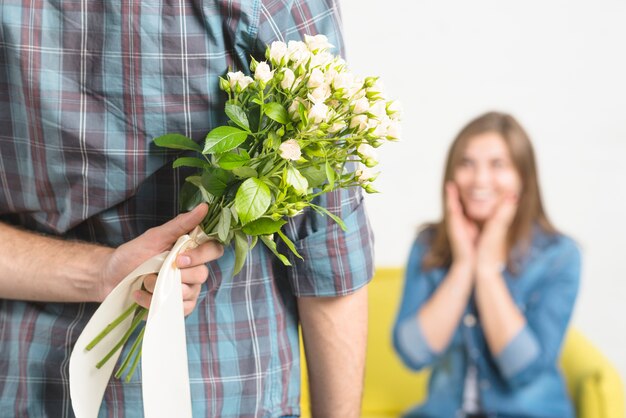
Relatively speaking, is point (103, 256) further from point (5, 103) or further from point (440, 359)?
point (440, 359)

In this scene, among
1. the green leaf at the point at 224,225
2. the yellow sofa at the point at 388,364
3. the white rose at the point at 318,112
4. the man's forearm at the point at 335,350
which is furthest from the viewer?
the yellow sofa at the point at 388,364

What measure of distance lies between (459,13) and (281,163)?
210 cm

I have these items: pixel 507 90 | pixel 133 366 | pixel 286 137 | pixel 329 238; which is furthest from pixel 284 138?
pixel 507 90

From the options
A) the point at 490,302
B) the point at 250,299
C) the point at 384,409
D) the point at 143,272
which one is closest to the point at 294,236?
the point at 250,299

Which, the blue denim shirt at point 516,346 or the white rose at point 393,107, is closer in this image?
the white rose at point 393,107

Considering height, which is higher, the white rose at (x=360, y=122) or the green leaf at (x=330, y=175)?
the white rose at (x=360, y=122)

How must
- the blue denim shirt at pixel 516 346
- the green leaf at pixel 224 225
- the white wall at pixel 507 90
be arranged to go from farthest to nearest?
the white wall at pixel 507 90
the blue denim shirt at pixel 516 346
the green leaf at pixel 224 225

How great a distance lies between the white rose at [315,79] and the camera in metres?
0.75

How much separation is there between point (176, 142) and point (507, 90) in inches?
84.7

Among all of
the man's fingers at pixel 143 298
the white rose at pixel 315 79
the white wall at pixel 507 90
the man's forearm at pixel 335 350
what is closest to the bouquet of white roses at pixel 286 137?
the white rose at pixel 315 79

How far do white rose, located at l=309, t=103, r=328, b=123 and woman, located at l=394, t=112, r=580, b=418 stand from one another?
181 cm

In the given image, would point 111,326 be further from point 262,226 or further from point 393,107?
point 393,107

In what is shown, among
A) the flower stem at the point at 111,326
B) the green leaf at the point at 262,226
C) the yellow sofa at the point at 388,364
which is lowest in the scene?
the yellow sofa at the point at 388,364

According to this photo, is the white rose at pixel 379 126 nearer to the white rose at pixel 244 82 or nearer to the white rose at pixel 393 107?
the white rose at pixel 393 107
